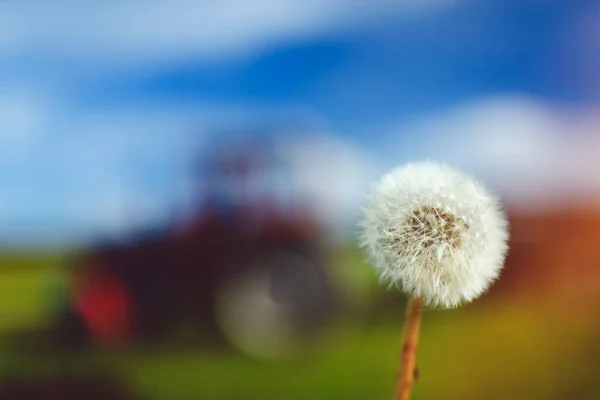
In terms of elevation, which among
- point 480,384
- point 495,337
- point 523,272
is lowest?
point 480,384

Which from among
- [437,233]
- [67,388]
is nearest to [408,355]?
[437,233]

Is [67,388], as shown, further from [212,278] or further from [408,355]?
[408,355]

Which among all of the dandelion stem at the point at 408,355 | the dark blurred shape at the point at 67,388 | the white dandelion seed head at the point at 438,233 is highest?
the white dandelion seed head at the point at 438,233

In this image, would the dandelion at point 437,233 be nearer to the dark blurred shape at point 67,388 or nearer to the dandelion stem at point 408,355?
the dandelion stem at point 408,355

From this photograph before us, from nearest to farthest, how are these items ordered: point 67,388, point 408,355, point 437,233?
point 408,355
point 437,233
point 67,388

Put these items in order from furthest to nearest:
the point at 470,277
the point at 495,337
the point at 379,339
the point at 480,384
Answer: the point at 379,339
the point at 495,337
the point at 480,384
the point at 470,277

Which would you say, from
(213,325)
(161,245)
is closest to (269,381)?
(213,325)

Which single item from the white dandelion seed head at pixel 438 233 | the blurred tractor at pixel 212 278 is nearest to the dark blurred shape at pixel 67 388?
the blurred tractor at pixel 212 278

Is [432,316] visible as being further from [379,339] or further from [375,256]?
[375,256]
